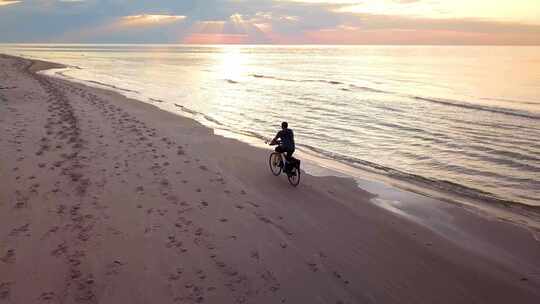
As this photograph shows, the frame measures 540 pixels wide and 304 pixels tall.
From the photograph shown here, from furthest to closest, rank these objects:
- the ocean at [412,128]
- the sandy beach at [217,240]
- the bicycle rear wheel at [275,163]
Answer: the ocean at [412,128], the bicycle rear wheel at [275,163], the sandy beach at [217,240]

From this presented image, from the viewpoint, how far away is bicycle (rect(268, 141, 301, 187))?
45.8ft

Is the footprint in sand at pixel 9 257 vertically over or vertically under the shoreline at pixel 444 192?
over

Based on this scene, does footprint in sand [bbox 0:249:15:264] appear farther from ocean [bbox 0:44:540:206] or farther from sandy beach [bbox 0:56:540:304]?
ocean [bbox 0:44:540:206]

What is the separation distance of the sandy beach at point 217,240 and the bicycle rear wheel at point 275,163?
411 mm

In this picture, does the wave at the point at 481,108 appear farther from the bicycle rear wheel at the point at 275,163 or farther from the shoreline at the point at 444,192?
the bicycle rear wheel at the point at 275,163

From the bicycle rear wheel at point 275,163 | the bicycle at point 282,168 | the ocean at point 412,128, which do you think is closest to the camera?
the bicycle at point 282,168

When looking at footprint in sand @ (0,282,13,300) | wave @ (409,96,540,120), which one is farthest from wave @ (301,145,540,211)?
wave @ (409,96,540,120)

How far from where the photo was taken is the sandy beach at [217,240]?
7.40 meters

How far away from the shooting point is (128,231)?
367 inches

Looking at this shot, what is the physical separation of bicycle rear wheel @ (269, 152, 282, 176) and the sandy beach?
16.2 inches

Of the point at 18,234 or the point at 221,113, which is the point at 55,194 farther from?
the point at 221,113

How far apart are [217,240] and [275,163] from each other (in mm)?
6058

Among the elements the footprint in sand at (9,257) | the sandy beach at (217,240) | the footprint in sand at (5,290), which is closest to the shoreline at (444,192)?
the sandy beach at (217,240)

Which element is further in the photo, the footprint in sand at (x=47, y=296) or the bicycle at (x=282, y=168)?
the bicycle at (x=282, y=168)
